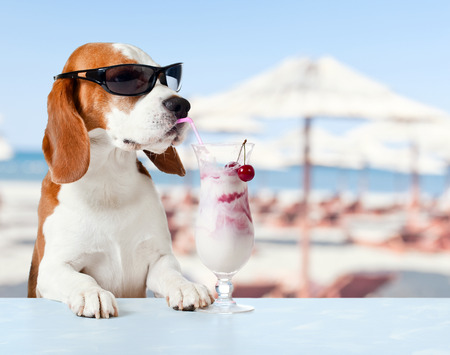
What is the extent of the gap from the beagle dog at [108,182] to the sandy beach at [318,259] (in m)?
3.59

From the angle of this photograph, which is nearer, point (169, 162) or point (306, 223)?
point (169, 162)

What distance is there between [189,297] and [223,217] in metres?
0.20

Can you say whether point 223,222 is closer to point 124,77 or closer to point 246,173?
point 246,173

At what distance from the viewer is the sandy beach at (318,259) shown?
18.5 ft

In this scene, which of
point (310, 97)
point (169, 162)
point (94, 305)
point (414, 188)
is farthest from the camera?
point (414, 188)

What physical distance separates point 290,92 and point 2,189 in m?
22.6

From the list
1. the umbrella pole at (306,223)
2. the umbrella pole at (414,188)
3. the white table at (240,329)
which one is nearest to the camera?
the white table at (240,329)

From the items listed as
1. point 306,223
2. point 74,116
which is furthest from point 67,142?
point 306,223

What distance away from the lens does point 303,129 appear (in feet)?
22.9

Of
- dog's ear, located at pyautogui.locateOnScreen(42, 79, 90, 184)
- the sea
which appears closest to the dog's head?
dog's ear, located at pyautogui.locateOnScreen(42, 79, 90, 184)

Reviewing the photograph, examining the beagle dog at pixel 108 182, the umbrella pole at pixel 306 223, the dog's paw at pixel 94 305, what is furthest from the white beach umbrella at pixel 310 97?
the dog's paw at pixel 94 305

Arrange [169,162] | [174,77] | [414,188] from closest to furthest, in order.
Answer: [174,77], [169,162], [414,188]

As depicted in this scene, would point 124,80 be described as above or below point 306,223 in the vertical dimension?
above

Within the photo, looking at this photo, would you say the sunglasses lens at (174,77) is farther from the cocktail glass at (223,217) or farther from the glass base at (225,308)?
the glass base at (225,308)
